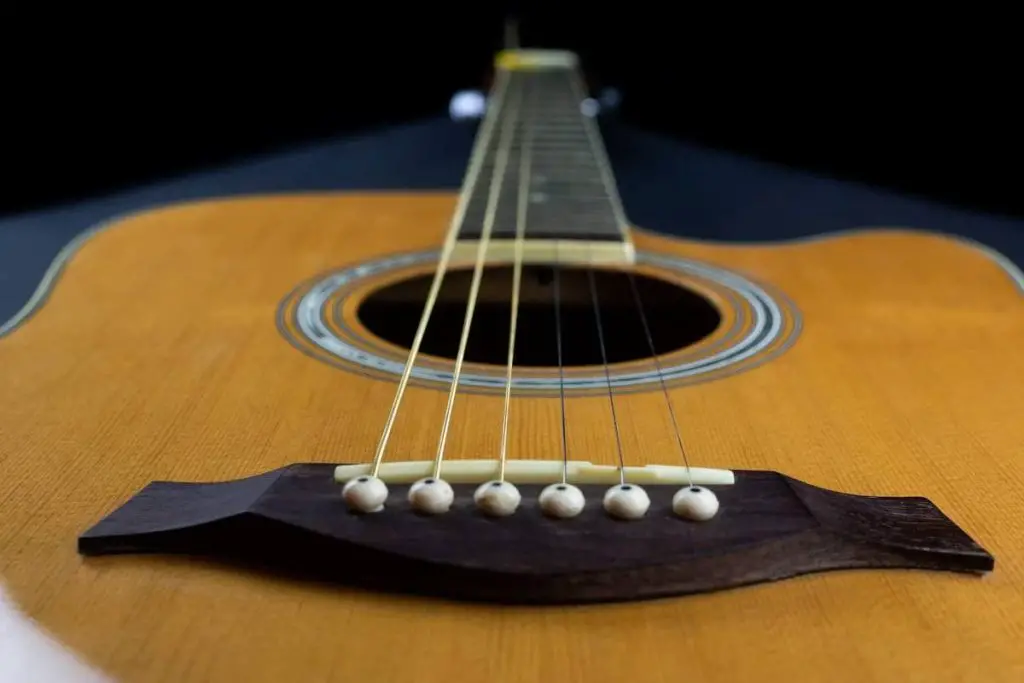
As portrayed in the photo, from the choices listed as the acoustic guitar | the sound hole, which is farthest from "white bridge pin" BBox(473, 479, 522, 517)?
the sound hole

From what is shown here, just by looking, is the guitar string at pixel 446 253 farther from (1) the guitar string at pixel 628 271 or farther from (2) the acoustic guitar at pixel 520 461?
(1) the guitar string at pixel 628 271

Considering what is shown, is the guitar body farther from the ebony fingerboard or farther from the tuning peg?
the tuning peg

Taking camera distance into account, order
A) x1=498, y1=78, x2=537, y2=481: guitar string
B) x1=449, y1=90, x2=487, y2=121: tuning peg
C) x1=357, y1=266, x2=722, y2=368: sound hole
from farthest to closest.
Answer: x1=449, y1=90, x2=487, y2=121: tuning peg → x1=357, y1=266, x2=722, y2=368: sound hole → x1=498, y1=78, x2=537, y2=481: guitar string

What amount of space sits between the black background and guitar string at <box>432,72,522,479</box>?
0.37 metres

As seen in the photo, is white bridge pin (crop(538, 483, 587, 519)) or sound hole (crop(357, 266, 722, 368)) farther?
sound hole (crop(357, 266, 722, 368))

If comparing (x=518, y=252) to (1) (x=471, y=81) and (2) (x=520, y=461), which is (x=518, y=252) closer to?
(2) (x=520, y=461)

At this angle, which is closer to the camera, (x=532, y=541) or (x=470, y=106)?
(x=532, y=541)

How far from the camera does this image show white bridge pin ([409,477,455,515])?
1.23 feet

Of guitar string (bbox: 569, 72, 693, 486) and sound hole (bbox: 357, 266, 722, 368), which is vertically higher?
guitar string (bbox: 569, 72, 693, 486)

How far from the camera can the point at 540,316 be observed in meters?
0.79

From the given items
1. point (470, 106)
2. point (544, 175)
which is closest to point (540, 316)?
point (544, 175)

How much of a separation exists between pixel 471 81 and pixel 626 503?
1433 millimetres

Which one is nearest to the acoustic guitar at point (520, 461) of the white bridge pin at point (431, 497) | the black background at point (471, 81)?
the white bridge pin at point (431, 497)

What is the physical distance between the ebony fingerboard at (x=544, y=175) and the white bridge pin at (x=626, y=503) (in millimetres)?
401
